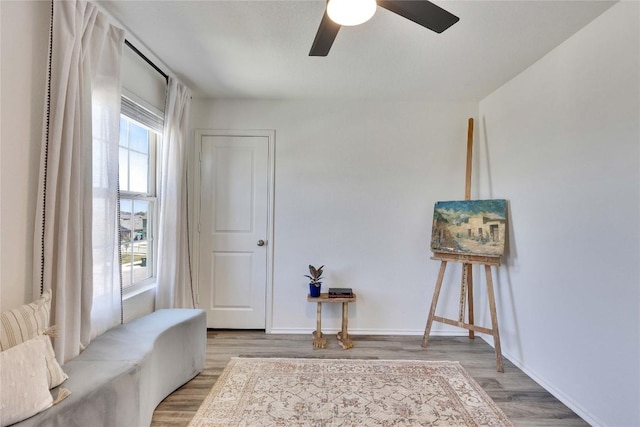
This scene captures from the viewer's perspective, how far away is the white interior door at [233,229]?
330 centimetres

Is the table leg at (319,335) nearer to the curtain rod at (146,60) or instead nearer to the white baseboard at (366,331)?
the white baseboard at (366,331)

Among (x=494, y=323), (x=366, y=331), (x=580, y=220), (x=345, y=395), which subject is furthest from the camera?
(x=366, y=331)

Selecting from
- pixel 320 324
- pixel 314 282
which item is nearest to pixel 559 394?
pixel 320 324

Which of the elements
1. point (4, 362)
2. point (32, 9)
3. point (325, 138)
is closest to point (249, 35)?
point (32, 9)

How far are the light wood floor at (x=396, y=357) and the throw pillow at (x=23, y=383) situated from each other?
35.3 inches

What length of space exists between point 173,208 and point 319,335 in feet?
5.99

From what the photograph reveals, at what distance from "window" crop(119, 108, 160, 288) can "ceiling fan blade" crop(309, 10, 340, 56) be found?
1522mm

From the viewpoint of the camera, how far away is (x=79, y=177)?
1630 millimetres

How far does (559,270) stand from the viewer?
2182mm

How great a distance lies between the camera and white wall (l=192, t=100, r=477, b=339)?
328 cm

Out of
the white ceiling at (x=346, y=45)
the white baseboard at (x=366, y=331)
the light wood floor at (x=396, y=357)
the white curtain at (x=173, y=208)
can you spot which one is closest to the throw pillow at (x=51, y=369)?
the light wood floor at (x=396, y=357)

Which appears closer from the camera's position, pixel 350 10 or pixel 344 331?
pixel 350 10

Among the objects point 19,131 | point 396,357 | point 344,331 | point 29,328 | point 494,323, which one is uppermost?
point 19,131

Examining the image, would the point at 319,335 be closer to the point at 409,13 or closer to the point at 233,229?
the point at 233,229
